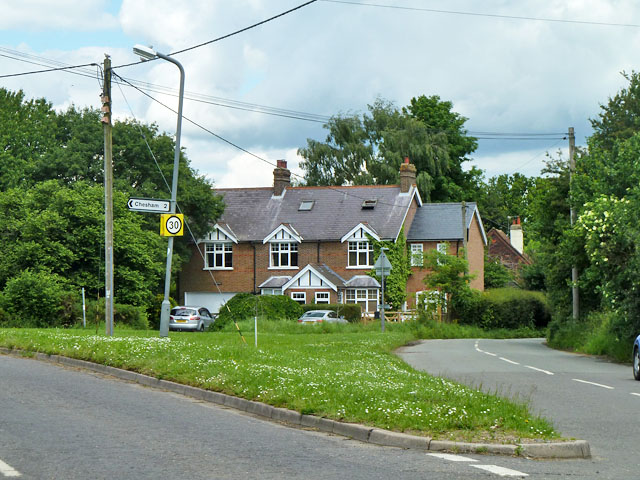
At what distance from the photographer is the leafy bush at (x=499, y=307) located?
2154 inches

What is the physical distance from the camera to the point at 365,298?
61281 millimetres

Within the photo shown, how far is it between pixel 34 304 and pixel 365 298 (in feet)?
97.9

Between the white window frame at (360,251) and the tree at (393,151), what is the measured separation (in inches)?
438

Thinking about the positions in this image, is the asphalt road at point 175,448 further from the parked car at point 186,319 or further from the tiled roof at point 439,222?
the tiled roof at point 439,222

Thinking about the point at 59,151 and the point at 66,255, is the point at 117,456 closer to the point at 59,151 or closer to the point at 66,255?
the point at 66,255

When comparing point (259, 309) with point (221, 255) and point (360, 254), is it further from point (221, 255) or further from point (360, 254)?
point (221, 255)

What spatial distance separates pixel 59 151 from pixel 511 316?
31.1 metres

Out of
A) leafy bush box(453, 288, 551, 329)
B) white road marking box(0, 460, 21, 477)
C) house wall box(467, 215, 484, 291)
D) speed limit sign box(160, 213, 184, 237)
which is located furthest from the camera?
house wall box(467, 215, 484, 291)

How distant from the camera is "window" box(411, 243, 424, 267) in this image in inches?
2198

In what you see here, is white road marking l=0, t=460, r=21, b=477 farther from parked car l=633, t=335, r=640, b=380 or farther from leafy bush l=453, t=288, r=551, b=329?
leafy bush l=453, t=288, r=551, b=329

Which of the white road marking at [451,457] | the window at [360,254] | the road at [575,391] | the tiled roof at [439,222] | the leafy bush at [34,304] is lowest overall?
the road at [575,391]

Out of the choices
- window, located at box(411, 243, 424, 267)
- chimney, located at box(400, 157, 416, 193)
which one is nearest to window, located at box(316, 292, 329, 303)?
window, located at box(411, 243, 424, 267)

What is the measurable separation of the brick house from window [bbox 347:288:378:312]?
2.8 inches

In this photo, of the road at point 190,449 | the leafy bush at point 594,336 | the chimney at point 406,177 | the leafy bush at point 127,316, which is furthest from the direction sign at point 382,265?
the chimney at point 406,177
